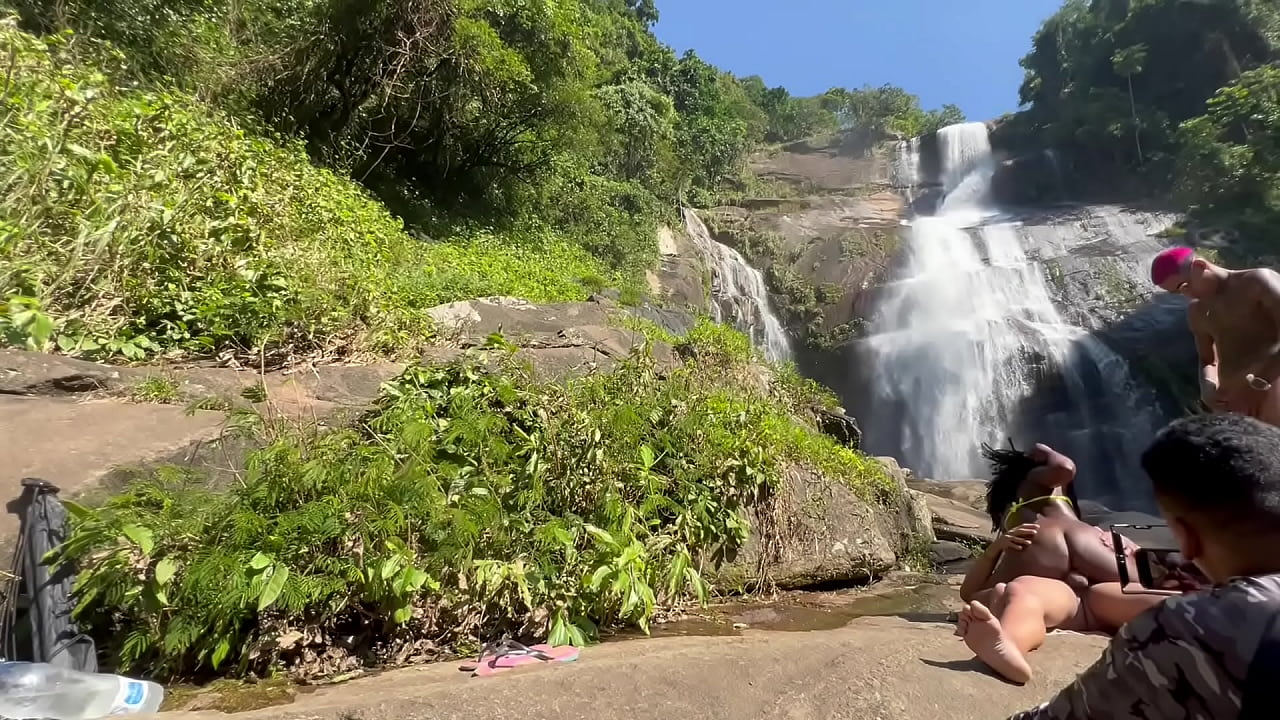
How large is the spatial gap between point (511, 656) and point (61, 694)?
4.11 feet

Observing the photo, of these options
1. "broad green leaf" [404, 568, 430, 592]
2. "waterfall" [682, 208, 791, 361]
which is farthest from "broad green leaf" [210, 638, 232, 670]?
"waterfall" [682, 208, 791, 361]

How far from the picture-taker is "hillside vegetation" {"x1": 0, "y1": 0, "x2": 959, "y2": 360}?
4129mm

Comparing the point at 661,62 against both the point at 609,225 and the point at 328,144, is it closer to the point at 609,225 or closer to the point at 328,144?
the point at 609,225

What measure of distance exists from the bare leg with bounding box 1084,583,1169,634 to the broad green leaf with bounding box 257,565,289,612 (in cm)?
279

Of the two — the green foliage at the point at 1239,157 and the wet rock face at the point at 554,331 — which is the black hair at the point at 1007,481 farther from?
the green foliage at the point at 1239,157

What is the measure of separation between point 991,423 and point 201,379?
50.4 ft

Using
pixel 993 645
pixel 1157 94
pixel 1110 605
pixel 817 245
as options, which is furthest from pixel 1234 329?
pixel 1157 94

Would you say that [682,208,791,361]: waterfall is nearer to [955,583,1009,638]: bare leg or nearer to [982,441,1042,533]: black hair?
[982,441,1042,533]: black hair

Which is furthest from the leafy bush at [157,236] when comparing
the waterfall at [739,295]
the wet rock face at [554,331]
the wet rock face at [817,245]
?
the wet rock face at [817,245]

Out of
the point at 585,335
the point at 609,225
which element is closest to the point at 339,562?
the point at 585,335

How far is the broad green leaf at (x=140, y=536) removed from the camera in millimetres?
2383

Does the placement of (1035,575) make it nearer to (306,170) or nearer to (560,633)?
(560,633)

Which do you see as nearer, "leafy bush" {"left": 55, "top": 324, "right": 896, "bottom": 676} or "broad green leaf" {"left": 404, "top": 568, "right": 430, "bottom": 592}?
"leafy bush" {"left": 55, "top": 324, "right": 896, "bottom": 676}

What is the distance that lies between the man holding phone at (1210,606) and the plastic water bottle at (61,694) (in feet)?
7.64
